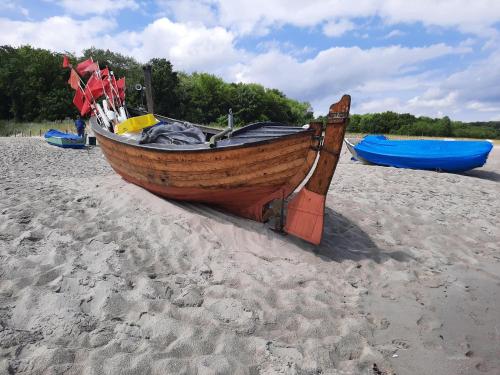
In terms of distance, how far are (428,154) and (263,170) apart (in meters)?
8.83

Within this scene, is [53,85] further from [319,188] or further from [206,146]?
[319,188]

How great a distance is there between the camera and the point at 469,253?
4.73m

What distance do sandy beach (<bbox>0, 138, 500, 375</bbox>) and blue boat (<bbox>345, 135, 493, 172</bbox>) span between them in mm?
5812

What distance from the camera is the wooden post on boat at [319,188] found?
13.4 feet

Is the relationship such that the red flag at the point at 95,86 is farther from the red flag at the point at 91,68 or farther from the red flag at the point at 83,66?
the red flag at the point at 83,66

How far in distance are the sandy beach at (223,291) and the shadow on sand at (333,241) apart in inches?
1.1

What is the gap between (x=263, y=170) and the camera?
4.30 metres

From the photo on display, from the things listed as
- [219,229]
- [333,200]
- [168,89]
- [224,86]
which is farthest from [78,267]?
[224,86]

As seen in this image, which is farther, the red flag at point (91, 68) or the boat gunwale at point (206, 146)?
the red flag at point (91, 68)

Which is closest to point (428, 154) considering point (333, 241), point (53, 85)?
point (333, 241)

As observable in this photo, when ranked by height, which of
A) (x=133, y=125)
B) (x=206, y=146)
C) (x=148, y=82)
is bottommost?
(x=206, y=146)

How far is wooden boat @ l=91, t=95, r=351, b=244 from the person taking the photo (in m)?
4.17

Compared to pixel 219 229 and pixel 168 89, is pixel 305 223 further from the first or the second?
pixel 168 89

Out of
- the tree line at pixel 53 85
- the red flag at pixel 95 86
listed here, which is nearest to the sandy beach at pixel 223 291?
the red flag at pixel 95 86
